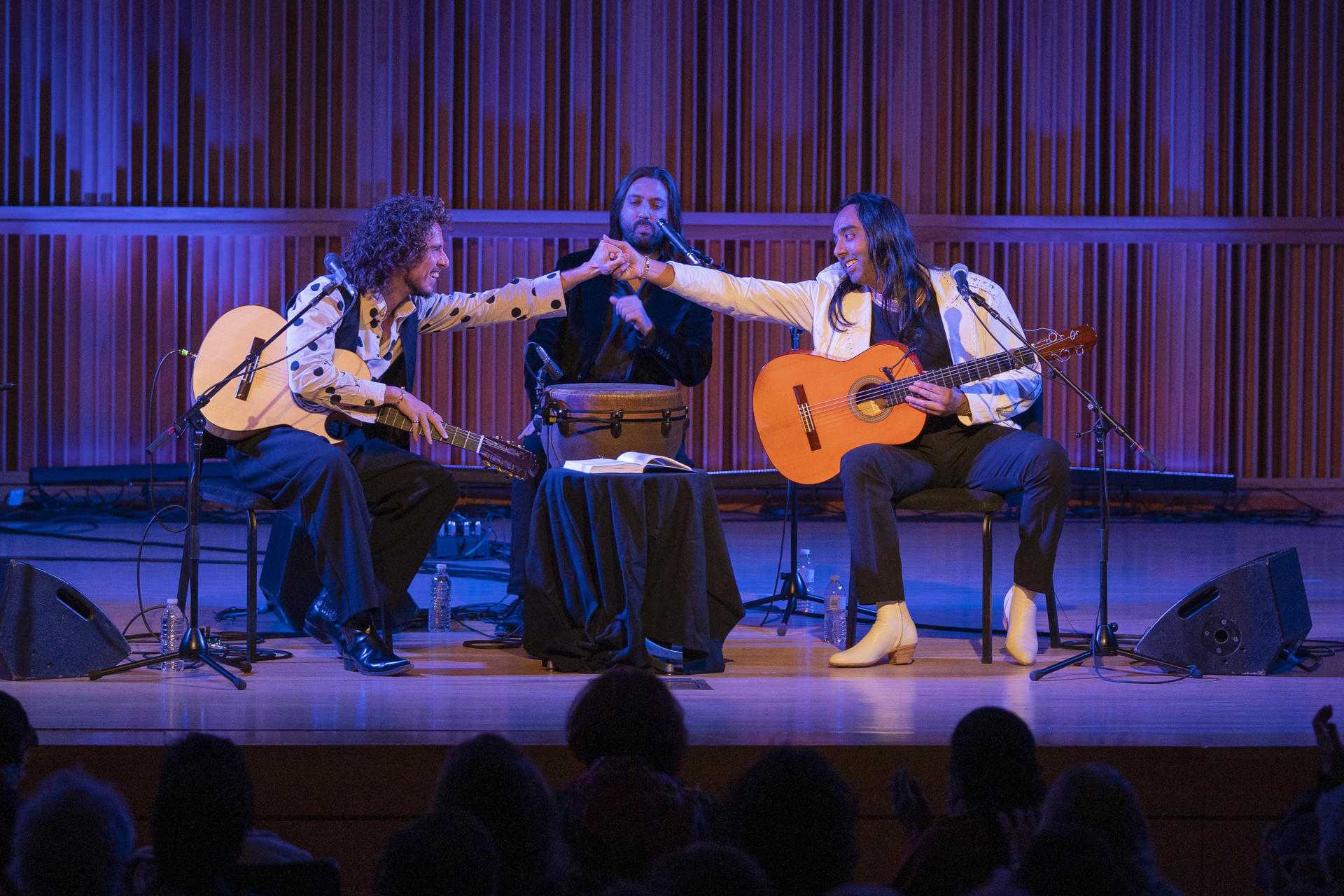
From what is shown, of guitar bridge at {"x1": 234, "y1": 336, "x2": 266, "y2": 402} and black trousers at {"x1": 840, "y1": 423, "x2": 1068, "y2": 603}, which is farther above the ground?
guitar bridge at {"x1": 234, "y1": 336, "x2": 266, "y2": 402}

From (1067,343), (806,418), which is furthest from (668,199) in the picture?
(1067,343)

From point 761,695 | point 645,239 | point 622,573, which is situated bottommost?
point 761,695

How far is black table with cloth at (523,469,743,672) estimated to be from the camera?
3.98 meters

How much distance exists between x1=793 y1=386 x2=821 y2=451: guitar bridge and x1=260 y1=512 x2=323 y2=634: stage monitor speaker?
1.76 metres

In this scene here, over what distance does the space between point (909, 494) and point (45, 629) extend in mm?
2677

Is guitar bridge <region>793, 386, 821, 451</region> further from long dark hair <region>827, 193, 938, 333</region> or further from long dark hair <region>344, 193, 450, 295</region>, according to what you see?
long dark hair <region>344, 193, 450, 295</region>

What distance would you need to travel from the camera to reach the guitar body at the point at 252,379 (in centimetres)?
419

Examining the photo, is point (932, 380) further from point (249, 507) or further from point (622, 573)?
point (249, 507)

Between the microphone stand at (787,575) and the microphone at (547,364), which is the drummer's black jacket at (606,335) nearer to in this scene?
the microphone at (547,364)

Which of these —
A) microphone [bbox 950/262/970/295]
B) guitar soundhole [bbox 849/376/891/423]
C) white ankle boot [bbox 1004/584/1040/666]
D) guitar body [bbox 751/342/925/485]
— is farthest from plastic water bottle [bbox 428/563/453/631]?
microphone [bbox 950/262/970/295]

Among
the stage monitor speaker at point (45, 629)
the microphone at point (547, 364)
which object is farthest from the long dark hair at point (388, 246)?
the stage monitor speaker at point (45, 629)

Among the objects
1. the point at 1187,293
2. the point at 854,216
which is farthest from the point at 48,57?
the point at 1187,293

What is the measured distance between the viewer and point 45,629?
3791 mm

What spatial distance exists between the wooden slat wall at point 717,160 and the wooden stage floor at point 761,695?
320cm
